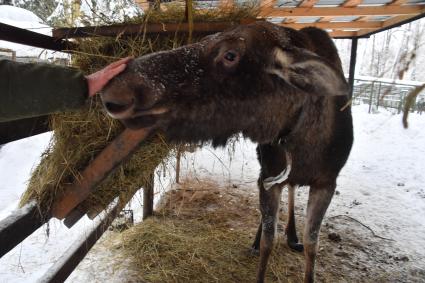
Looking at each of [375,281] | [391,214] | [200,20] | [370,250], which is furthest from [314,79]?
[391,214]

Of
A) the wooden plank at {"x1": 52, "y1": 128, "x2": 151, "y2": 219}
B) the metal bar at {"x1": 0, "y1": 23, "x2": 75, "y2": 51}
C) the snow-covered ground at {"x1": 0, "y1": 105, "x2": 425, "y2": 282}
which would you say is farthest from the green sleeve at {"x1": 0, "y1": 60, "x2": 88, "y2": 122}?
the snow-covered ground at {"x1": 0, "y1": 105, "x2": 425, "y2": 282}

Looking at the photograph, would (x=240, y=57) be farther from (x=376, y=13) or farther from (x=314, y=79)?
(x=376, y=13)

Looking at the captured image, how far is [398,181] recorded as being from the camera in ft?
23.3

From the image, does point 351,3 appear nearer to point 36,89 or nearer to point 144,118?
point 144,118

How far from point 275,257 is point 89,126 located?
2.77m

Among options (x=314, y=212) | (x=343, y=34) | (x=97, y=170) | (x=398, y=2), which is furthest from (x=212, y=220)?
(x=343, y=34)

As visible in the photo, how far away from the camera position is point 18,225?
2.28m

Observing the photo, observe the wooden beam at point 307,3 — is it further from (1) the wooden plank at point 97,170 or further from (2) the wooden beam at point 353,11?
(1) the wooden plank at point 97,170

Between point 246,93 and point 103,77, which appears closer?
point 103,77

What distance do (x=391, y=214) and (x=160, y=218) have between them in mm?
3813

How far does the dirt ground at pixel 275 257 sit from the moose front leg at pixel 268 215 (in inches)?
19.7

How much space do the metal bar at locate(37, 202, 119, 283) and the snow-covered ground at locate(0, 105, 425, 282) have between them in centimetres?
29

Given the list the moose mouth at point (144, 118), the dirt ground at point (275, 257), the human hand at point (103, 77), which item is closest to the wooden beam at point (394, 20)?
the dirt ground at point (275, 257)

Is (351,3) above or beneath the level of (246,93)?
above
